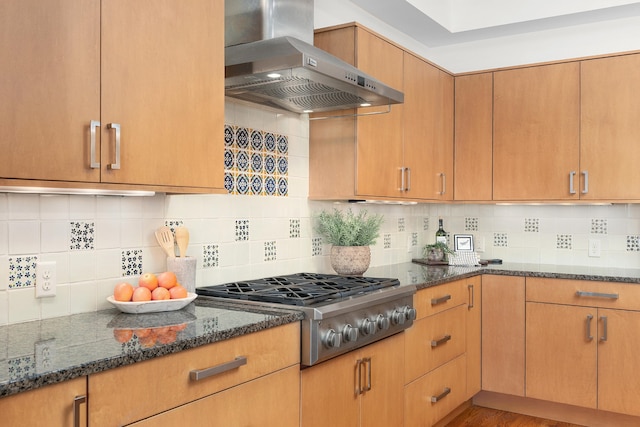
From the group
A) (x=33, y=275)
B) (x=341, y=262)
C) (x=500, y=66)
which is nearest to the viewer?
(x=33, y=275)

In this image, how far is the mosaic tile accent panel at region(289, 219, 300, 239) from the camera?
3180mm

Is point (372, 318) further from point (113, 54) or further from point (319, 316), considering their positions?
point (113, 54)

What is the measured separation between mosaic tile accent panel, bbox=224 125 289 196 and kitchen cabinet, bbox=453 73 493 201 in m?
1.58

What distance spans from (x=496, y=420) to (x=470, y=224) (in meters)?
1.48

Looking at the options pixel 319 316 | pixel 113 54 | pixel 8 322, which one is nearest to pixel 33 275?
pixel 8 322

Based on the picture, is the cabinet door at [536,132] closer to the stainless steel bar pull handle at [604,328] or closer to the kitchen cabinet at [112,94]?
the stainless steel bar pull handle at [604,328]

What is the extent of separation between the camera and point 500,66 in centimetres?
442

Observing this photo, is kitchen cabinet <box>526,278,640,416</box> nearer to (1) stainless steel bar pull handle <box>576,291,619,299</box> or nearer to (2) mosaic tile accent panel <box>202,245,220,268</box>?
(1) stainless steel bar pull handle <box>576,291,619,299</box>

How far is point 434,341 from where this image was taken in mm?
3258

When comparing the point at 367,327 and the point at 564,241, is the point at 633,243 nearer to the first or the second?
the point at 564,241

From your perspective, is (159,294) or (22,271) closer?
(22,271)

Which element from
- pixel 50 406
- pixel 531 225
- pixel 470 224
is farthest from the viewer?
pixel 470 224

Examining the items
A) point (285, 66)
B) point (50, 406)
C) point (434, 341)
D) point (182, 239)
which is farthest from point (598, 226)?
point (50, 406)

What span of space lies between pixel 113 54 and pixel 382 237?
2.47m
